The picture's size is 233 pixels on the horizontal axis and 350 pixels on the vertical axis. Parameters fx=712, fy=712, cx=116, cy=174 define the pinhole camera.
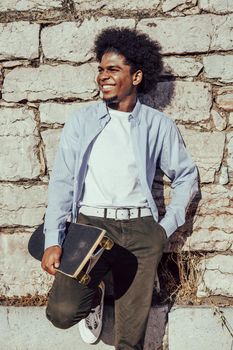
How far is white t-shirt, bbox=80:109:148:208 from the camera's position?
4.04 m

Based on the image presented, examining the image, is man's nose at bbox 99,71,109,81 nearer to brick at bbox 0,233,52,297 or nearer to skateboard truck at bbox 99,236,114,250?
skateboard truck at bbox 99,236,114,250

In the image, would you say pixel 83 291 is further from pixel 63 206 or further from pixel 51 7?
pixel 51 7

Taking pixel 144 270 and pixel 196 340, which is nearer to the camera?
pixel 144 270

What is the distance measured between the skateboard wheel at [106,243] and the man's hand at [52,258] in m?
0.26

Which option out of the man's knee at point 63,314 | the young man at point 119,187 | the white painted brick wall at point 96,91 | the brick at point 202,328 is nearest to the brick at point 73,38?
the white painted brick wall at point 96,91

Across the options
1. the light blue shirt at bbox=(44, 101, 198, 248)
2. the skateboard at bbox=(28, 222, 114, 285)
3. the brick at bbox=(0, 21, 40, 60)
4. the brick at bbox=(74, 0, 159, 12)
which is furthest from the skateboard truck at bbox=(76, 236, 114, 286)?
the brick at bbox=(74, 0, 159, 12)

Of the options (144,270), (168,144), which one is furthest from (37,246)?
(168,144)

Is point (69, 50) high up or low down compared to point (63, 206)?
up

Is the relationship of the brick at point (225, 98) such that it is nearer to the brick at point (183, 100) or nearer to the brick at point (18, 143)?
the brick at point (183, 100)

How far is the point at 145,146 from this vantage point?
4.09 m

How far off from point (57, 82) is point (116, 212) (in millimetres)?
956

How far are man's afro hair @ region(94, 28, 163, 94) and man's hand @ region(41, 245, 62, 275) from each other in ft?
3.69

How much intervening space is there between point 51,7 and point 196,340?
225 cm

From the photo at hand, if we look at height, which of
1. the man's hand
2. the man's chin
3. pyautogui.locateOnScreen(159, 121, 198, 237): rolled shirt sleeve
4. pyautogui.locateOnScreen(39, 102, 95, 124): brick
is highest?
the man's chin
